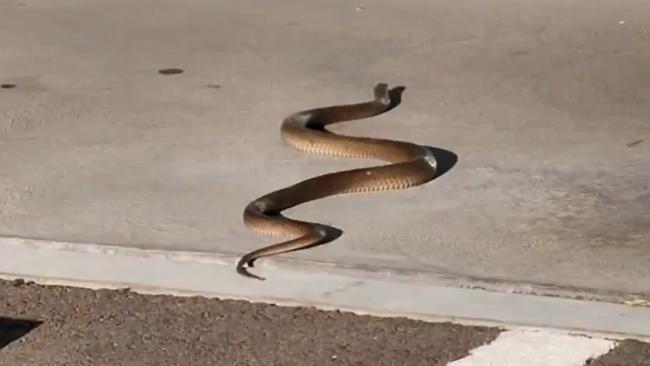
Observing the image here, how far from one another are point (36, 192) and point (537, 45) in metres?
4.39

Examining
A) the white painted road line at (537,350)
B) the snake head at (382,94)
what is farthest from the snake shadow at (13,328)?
the snake head at (382,94)

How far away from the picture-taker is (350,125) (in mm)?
8602

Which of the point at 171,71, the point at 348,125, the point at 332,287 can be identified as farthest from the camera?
the point at 171,71

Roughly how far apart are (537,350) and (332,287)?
A: 93 cm

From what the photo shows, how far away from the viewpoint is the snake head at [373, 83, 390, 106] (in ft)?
29.0

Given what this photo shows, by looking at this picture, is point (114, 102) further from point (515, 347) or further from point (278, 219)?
point (515, 347)

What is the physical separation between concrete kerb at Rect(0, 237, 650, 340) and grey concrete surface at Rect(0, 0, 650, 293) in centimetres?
16

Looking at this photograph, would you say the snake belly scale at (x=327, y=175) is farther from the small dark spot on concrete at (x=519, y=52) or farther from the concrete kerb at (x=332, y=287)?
the small dark spot on concrete at (x=519, y=52)

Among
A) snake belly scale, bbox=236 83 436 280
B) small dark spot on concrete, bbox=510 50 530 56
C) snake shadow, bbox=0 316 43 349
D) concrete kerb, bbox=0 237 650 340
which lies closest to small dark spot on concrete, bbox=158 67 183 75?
snake belly scale, bbox=236 83 436 280

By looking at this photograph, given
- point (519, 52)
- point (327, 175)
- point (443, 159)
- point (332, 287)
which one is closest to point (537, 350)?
point (332, 287)

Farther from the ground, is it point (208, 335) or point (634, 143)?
point (208, 335)

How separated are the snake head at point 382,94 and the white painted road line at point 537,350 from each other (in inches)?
135

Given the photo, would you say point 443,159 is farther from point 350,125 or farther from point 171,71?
point 171,71

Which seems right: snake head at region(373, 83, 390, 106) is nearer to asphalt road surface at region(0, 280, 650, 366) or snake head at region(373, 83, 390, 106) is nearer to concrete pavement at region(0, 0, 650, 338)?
concrete pavement at region(0, 0, 650, 338)
